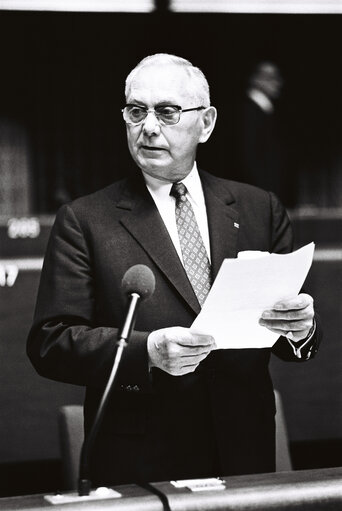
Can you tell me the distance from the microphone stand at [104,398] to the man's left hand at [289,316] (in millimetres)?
439

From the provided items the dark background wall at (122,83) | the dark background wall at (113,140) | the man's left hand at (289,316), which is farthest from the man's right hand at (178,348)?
the dark background wall at (122,83)

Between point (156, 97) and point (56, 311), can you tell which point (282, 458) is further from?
point (156, 97)

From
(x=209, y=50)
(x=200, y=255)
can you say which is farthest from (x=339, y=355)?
(x=200, y=255)

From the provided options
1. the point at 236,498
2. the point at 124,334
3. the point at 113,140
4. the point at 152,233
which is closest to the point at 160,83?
the point at 152,233

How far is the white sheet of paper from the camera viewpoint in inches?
72.2

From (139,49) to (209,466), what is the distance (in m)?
2.58

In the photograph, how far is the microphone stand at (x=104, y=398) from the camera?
1.53 meters

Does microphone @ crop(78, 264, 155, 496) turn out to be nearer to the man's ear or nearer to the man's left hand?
the man's left hand

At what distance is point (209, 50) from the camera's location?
4.36 m

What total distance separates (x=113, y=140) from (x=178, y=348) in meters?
2.51

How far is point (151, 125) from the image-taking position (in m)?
2.14

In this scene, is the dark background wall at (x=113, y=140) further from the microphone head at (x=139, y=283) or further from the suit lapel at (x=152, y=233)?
the microphone head at (x=139, y=283)

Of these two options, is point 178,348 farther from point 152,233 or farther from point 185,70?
point 185,70

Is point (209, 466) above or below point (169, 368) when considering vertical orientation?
below
